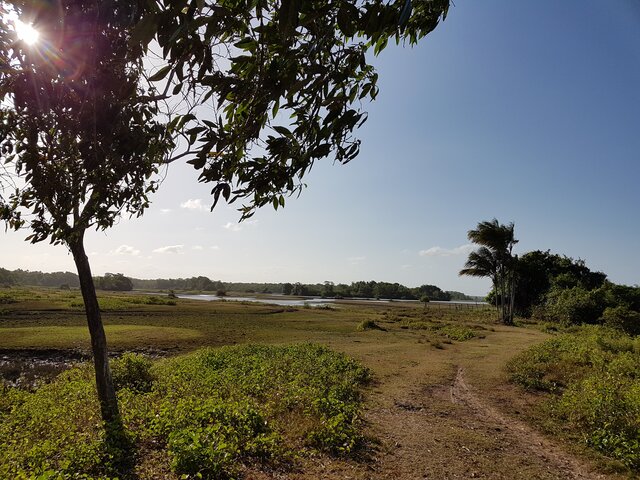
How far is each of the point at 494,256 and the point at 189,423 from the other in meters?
33.5

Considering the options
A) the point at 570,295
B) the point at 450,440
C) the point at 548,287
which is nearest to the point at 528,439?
the point at 450,440

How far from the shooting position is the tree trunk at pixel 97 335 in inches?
274

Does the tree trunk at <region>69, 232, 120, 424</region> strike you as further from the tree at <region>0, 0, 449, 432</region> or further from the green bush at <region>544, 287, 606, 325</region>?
the green bush at <region>544, 287, 606, 325</region>

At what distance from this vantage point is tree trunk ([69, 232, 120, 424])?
22.8 ft

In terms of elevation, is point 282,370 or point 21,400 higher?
point 282,370

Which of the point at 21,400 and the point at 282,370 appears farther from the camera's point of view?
the point at 282,370

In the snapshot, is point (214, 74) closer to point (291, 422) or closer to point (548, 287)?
point (291, 422)

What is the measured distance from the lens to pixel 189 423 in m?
6.45

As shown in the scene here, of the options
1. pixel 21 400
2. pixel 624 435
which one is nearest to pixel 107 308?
pixel 21 400

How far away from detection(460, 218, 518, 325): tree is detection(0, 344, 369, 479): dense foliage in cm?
2609

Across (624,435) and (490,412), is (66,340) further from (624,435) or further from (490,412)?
(624,435)

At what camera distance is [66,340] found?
20.6m

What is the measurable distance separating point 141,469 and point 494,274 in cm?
3564

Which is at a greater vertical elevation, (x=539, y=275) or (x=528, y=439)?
(x=539, y=275)
